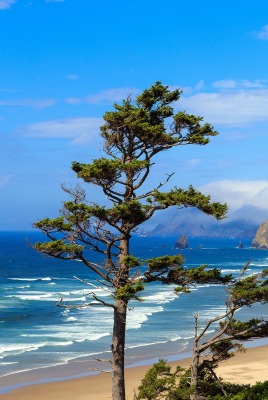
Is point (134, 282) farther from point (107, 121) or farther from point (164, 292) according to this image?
point (164, 292)

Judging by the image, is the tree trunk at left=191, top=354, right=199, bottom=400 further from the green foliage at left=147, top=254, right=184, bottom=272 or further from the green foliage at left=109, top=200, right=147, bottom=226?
the green foliage at left=109, top=200, right=147, bottom=226

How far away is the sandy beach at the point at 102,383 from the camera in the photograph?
2747 cm

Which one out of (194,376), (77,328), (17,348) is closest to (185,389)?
(194,376)

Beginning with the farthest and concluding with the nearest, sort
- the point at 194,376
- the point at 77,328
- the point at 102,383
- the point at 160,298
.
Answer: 1. the point at 160,298
2. the point at 77,328
3. the point at 102,383
4. the point at 194,376

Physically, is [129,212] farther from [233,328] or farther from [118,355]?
[233,328]

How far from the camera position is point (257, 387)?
698 inches

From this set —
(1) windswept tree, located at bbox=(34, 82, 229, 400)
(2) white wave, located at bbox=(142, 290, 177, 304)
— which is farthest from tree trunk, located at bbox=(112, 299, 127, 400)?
(2) white wave, located at bbox=(142, 290, 177, 304)

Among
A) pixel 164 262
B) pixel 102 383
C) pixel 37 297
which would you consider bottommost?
pixel 102 383

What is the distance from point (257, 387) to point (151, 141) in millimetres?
7358

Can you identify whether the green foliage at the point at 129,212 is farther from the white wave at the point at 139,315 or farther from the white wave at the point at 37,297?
the white wave at the point at 37,297

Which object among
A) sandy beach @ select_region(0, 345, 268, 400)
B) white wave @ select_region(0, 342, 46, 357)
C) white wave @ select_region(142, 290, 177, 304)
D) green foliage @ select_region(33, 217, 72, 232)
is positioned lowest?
sandy beach @ select_region(0, 345, 268, 400)

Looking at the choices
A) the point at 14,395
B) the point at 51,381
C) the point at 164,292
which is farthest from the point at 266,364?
the point at 164,292

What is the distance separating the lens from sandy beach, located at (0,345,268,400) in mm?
27469

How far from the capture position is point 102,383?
3033 centimetres
